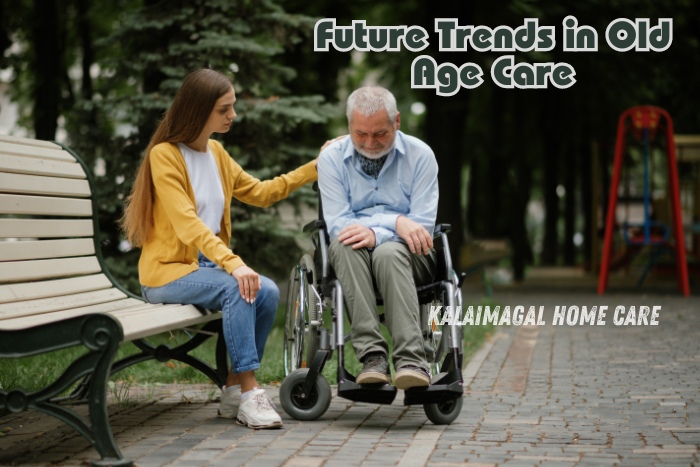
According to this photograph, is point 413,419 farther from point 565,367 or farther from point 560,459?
point 565,367

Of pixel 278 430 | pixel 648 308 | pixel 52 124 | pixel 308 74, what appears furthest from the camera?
pixel 308 74

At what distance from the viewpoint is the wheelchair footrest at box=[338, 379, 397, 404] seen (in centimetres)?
519

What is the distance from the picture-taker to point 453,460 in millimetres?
4461

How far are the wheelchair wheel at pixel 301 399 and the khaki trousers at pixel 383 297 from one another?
0.28 meters

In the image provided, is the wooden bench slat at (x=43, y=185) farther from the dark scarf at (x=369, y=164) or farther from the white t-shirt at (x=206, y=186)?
the dark scarf at (x=369, y=164)

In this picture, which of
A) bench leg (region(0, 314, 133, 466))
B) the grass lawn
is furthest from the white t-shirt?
bench leg (region(0, 314, 133, 466))

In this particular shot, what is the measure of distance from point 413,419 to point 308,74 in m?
12.8

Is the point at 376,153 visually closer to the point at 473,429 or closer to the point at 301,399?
the point at 301,399

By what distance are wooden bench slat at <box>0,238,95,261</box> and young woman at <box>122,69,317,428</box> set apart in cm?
33

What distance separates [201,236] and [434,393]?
1.32 m

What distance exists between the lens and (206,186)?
5.60 meters

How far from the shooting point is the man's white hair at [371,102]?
5.45 m

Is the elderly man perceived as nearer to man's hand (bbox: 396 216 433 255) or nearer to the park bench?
man's hand (bbox: 396 216 433 255)

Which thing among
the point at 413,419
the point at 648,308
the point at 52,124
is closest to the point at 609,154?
the point at 648,308
